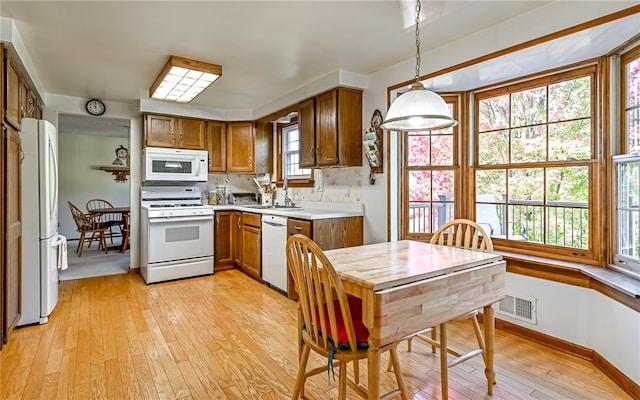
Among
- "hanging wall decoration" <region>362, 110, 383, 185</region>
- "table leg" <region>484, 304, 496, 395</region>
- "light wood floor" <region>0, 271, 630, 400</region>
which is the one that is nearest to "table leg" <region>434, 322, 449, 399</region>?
"light wood floor" <region>0, 271, 630, 400</region>

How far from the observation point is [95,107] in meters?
4.41

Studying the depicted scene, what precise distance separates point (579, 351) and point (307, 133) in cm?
300

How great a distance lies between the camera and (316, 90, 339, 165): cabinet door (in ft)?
11.3

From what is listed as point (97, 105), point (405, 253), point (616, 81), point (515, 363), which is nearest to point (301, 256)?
point (405, 253)

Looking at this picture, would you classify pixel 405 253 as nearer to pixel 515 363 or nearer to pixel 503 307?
pixel 515 363

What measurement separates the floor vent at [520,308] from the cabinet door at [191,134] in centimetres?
410

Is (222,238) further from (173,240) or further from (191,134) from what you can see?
(191,134)

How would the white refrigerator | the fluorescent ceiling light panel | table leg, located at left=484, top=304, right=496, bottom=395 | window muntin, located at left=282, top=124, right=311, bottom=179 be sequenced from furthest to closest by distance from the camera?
window muntin, located at left=282, top=124, right=311, bottom=179 < the fluorescent ceiling light panel < the white refrigerator < table leg, located at left=484, top=304, right=496, bottom=395

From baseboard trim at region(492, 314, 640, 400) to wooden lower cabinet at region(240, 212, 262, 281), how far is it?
2.55m

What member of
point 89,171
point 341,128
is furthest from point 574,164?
point 89,171

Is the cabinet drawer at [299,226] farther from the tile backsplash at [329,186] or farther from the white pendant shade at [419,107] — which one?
the white pendant shade at [419,107]

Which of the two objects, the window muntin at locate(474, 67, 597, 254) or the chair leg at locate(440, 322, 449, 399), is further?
the window muntin at locate(474, 67, 597, 254)

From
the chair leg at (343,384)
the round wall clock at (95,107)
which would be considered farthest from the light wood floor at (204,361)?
the round wall clock at (95,107)

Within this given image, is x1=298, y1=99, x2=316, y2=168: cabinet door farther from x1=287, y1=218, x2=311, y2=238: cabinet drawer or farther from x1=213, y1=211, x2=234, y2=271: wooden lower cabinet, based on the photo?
x1=213, y1=211, x2=234, y2=271: wooden lower cabinet
